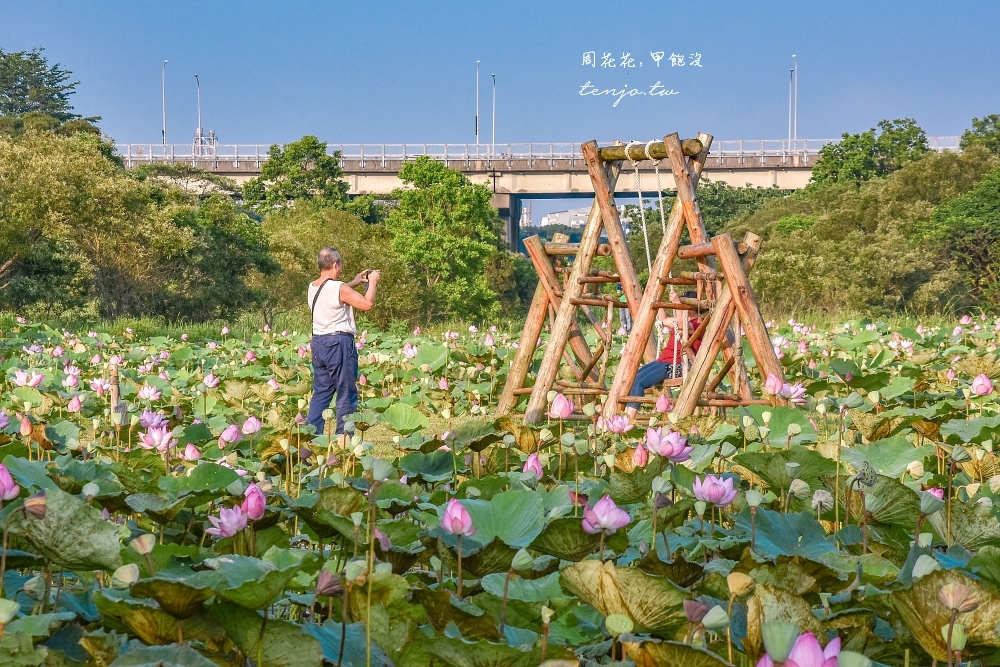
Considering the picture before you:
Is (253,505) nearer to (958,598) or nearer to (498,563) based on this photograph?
(498,563)

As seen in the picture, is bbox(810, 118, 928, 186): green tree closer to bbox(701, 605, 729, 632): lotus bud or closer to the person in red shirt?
the person in red shirt

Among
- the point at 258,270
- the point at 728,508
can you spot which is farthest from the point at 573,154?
the point at 728,508

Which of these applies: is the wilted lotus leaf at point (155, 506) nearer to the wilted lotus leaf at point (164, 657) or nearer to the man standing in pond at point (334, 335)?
the wilted lotus leaf at point (164, 657)

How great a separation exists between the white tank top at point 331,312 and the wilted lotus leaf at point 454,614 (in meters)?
4.79

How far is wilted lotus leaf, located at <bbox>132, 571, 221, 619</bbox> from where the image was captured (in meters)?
1.46

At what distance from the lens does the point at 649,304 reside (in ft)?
20.0

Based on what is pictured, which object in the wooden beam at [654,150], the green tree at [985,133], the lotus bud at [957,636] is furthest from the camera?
the green tree at [985,133]

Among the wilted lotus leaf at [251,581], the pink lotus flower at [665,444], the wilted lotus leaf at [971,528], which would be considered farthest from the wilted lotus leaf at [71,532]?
the wilted lotus leaf at [971,528]

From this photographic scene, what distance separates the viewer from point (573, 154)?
190ft

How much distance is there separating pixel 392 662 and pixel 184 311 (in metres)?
24.1

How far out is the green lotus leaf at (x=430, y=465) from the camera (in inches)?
123

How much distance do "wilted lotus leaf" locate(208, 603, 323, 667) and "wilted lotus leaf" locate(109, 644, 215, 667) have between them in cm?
10

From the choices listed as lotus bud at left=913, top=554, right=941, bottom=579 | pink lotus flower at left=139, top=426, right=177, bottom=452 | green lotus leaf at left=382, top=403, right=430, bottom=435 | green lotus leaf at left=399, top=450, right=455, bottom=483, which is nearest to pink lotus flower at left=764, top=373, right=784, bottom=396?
green lotus leaf at left=382, top=403, right=430, bottom=435

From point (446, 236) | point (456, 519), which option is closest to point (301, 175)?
point (446, 236)
